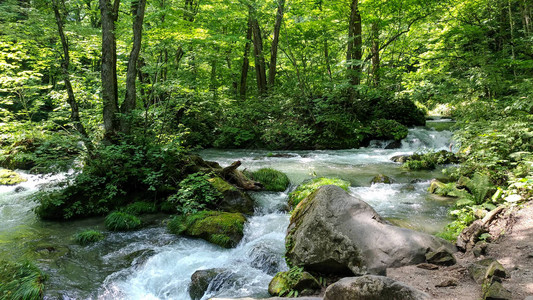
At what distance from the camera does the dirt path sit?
300cm

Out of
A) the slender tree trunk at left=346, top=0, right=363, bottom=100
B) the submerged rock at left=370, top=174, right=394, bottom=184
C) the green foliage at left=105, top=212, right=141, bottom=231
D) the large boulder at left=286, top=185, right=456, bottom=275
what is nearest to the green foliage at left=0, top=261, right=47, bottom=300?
the green foliage at left=105, top=212, right=141, bottom=231

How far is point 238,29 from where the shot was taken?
61.3ft

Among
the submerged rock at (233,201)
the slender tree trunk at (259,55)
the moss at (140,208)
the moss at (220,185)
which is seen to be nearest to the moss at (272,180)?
the submerged rock at (233,201)

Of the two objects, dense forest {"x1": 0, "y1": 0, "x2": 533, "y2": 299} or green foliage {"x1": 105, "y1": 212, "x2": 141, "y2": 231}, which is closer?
green foliage {"x1": 105, "y1": 212, "x2": 141, "y2": 231}

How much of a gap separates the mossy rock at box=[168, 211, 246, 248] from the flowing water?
0.50 feet

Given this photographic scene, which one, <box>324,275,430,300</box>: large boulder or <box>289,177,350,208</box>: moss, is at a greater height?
<box>324,275,430,300</box>: large boulder

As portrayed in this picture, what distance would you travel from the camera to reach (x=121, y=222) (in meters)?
6.73

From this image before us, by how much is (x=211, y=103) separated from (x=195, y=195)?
9.94 metres

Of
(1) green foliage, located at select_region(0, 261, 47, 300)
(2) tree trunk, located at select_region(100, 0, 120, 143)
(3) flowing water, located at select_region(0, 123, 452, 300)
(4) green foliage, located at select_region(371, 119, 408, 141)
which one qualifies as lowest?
(3) flowing water, located at select_region(0, 123, 452, 300)

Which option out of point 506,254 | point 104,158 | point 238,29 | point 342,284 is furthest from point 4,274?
point 238,29

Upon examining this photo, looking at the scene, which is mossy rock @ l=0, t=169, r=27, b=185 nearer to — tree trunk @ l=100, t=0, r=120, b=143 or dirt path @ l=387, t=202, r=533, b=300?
tree trunk @ l=100, t=0, r=120, b=143

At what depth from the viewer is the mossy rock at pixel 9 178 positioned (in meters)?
10.5

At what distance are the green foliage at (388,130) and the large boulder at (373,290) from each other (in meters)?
13.9

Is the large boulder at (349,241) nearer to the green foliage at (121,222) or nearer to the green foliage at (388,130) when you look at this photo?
the green foliage at (121,222)
